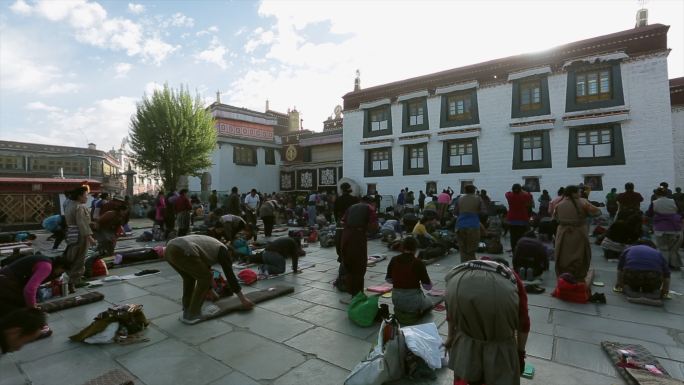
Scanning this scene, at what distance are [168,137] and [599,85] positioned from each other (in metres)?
25.2

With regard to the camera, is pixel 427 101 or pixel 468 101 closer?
pixel 468 101

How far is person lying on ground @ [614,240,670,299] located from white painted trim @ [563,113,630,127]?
14.0m

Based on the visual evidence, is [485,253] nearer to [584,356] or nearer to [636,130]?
[584,356]

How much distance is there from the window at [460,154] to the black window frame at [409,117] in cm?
228

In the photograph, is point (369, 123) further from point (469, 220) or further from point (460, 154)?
point (469, 220)

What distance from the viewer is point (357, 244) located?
5332mm

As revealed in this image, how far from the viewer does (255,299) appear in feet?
18.0

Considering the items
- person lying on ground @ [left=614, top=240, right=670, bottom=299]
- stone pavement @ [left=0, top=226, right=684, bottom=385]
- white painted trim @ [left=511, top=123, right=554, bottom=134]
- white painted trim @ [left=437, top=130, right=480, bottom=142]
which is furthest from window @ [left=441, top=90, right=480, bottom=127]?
stone pavement @ [left=0, top=226, right=684, bottom=385]

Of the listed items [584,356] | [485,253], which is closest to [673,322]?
[584,356]

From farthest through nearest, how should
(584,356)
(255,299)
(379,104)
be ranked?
(379,104)
(255,299)
(584,356)

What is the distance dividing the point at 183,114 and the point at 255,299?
20.4 metres

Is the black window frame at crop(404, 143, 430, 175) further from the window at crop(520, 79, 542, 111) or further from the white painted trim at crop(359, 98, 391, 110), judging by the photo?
the window at crop(520, 79, 542, 111)

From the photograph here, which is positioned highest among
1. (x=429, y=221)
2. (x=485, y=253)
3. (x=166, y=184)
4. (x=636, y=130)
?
(x=636, y=130)

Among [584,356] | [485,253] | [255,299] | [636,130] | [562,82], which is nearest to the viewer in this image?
[584,356]
